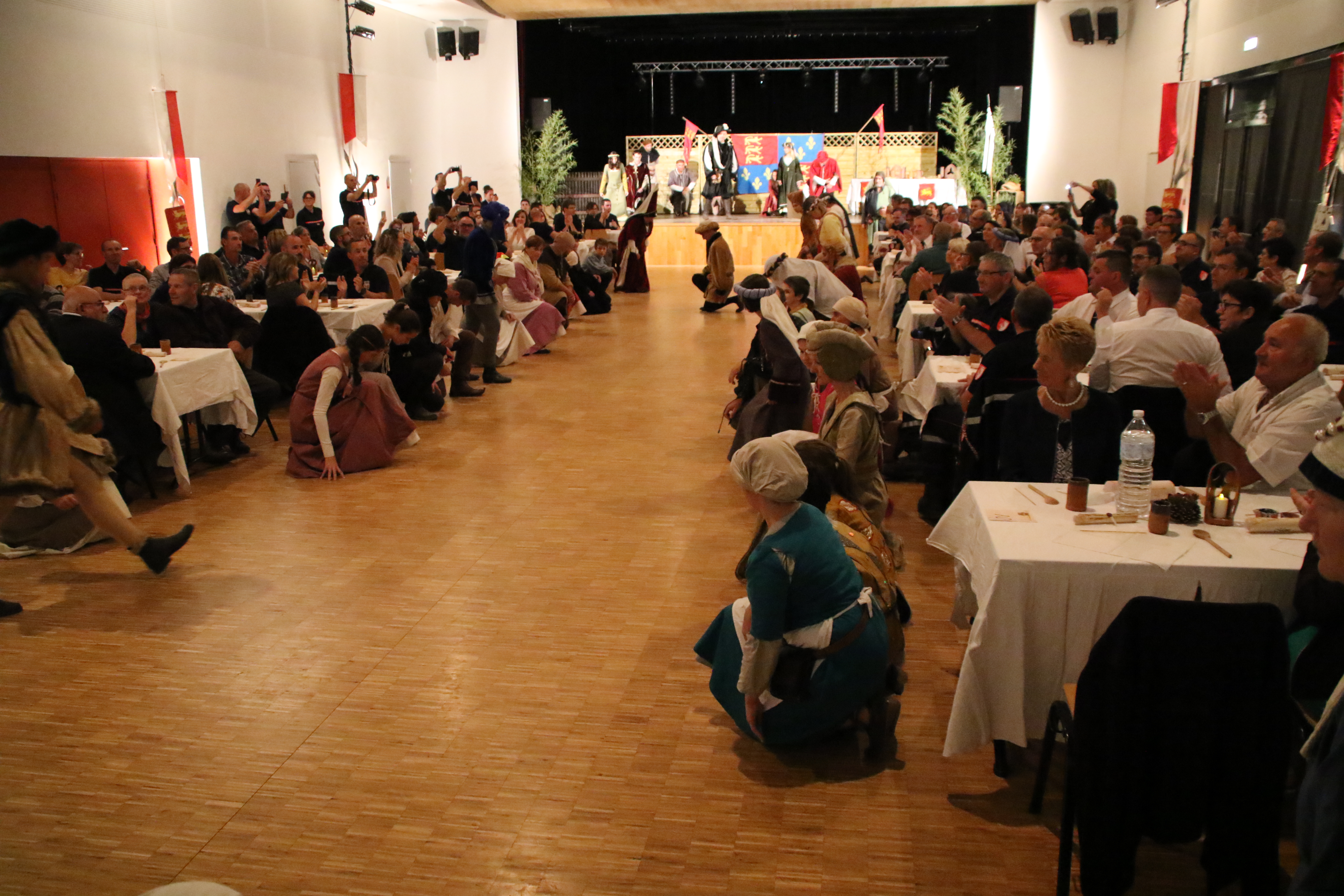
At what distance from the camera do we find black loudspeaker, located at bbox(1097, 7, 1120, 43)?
18.2 m

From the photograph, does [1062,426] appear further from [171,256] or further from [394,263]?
[394,263]

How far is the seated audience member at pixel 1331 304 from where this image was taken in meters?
5.29

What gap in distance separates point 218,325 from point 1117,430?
5.47 m

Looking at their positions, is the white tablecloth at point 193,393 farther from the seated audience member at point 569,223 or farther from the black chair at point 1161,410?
the seated audience member at point 569,223

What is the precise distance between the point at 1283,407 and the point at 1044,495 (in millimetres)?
936

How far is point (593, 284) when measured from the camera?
13.3m

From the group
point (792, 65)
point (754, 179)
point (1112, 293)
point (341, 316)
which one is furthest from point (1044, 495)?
point (792, 65)

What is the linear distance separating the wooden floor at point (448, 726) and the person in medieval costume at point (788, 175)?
16704 millimetres

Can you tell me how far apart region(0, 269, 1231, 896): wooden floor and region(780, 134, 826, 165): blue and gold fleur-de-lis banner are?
17.3 meters

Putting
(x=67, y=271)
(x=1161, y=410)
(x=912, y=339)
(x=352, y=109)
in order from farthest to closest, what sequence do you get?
(x=352, y=109)
(x=67, y=271)
(x=912, y=339)
(x=1161, y=410)

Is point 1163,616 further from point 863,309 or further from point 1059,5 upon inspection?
point 1059,5

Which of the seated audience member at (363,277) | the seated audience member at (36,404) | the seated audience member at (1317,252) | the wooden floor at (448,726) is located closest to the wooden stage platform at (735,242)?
the seated audience member at (363,277)

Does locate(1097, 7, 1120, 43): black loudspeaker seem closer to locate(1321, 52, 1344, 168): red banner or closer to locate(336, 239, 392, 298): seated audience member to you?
locate(1321, 52, 1344, 168): red banner

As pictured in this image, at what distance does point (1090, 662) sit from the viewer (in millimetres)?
2316
